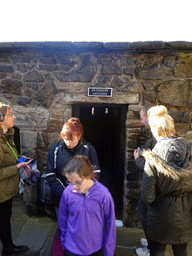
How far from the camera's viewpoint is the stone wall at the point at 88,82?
2.82m

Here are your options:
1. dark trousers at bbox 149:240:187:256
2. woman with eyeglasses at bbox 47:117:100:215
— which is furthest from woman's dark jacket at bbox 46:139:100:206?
dark trousers at bbox 149:240:187:256

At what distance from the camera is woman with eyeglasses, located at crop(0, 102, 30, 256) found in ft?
6.79

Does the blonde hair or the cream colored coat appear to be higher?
the blonde hair

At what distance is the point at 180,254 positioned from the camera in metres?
1.87

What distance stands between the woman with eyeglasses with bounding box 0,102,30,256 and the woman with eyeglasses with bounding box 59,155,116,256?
0.86m

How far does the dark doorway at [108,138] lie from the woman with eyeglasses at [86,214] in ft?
5.99

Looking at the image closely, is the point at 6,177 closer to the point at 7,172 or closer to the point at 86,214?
the point at 7,172

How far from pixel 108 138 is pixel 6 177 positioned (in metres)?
2.99

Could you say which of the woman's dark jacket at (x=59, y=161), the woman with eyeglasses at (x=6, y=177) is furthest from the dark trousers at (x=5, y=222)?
the woman's dark jacket at (x=59, y=161)

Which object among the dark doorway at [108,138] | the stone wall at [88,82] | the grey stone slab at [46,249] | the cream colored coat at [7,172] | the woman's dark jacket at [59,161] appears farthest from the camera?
the dark doorway at [108,138]

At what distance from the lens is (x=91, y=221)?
1.61m

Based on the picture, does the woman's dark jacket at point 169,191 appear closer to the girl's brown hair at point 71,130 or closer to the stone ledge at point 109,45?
→ the girl's brown hair at point 71,130

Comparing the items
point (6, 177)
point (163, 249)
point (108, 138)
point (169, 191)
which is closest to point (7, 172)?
point (6, 177)

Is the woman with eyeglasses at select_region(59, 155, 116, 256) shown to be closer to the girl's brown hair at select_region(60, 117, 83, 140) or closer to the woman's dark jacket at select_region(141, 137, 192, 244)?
the woman's dark jacket at select_region(141, 137, 192, 244)
